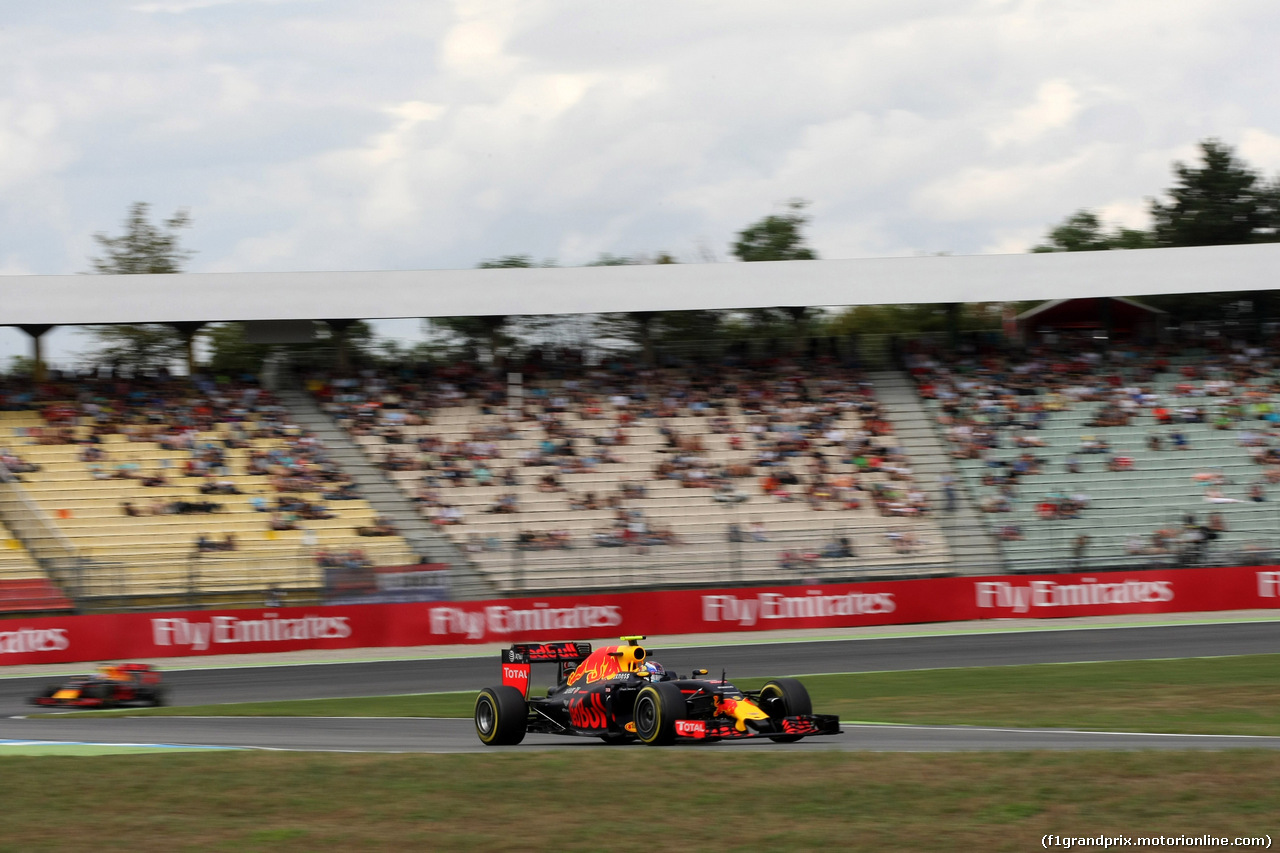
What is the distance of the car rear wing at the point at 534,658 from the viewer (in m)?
12.3

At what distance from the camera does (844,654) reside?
21.9 m

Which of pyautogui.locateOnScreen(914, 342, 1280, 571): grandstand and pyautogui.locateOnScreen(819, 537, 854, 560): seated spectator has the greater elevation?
pyautogui.locateOnScreen(914, 342, 1280, 571): grandstand

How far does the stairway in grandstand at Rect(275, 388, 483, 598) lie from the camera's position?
24.9m

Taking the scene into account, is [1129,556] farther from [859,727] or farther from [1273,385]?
[859,727]

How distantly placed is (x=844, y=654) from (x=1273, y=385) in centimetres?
1495

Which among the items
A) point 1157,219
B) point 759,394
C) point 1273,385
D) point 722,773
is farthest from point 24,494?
point 1157,219

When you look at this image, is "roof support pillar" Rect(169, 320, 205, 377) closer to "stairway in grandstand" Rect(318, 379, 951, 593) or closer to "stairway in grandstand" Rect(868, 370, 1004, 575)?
"stairway in grandstand" Rect(318, 379, 951, 593)

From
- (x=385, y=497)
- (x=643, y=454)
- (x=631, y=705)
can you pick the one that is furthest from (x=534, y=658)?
(x=643, y=454)

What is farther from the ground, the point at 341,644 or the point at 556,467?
the point at 556,467

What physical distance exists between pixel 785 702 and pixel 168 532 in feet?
57.6

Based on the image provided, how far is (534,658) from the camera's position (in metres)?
12.4

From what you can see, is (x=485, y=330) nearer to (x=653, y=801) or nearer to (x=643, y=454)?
(x=643, y=454)

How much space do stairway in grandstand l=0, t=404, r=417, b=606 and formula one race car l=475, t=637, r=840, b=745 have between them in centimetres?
1289

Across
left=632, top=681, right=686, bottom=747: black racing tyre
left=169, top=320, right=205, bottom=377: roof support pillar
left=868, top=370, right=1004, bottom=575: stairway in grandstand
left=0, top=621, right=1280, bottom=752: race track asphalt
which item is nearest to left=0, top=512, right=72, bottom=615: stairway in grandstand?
left=0, top=621, right=1280, bottom=752: race track asphalt
